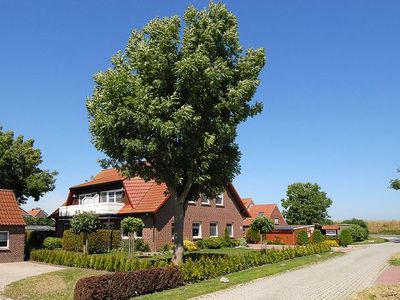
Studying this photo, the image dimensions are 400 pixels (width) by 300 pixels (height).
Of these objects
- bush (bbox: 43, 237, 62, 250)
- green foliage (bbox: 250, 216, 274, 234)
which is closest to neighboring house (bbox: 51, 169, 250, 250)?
bush (bbox: 43, 237, 62, 250)

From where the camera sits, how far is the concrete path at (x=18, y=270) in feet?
69.5

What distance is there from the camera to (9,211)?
103 feet

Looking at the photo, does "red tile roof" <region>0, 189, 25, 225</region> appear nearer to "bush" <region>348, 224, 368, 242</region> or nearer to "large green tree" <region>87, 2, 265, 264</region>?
"large green tree" <region>87, 2, 265, 264</region>

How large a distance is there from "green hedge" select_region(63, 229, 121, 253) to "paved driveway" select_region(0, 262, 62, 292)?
5.72 meters

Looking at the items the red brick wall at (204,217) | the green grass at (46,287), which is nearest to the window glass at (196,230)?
the red brick wall at (204,217)

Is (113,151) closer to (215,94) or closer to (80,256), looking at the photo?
(215,94)

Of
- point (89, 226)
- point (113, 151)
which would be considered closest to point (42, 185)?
point (89, 226)

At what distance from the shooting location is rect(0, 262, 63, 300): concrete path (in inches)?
834

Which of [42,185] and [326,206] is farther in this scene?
[326,206]

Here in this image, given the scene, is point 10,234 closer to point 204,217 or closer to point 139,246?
point 139,246

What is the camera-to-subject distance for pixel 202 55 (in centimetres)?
1948

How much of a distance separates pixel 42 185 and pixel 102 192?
17.7ft

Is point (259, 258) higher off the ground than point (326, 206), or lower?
lower

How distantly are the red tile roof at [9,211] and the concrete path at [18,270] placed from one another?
299cm
